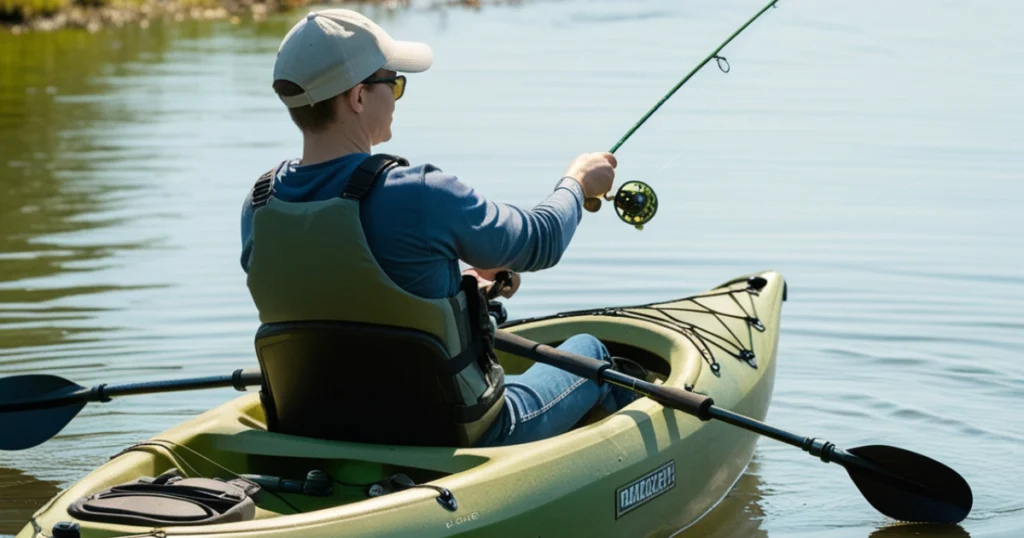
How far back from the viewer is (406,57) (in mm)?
3660

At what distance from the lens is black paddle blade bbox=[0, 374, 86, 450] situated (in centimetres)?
493

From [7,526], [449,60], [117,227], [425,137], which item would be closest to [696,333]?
[7,526]

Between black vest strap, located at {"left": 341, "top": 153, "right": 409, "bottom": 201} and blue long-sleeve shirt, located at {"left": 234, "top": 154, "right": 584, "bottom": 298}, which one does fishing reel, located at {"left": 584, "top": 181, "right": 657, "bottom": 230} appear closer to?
blue long-sleeve shirt, located at {"left": 234, "top": 154, "right": 584, "bottom": 298}

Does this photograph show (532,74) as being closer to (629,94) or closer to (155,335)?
(629,94)

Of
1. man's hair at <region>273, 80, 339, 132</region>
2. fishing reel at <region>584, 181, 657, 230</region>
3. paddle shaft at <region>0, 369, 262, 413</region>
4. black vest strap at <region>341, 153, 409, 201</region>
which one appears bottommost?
paddle shaft at <region>0, 369, 262, 413</region>

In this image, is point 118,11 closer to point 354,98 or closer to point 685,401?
point 685,401

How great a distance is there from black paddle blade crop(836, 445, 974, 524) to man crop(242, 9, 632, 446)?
126 cm

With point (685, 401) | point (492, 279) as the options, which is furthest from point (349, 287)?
point (685, 401)

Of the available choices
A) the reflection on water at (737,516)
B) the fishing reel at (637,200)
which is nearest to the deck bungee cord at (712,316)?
the reflection on water at (737,516)

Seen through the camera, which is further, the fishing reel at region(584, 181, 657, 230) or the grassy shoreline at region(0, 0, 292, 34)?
the grassy shoreline at region(0, 0, 292, 34)

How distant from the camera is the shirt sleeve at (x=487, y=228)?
3.45 m

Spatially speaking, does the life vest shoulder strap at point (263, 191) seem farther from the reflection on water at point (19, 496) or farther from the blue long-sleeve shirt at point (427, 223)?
the reflection on water at point (19, 496)

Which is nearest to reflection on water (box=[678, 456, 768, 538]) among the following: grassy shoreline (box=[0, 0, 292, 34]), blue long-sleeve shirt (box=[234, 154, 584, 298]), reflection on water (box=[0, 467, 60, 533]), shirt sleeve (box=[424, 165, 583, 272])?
shirt sleeve (box=[424, 165, 583, 272])

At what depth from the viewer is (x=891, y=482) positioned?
439 centimetres
